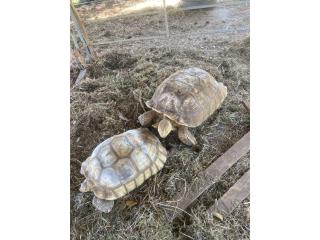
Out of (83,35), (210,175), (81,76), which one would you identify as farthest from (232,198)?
(83,35)

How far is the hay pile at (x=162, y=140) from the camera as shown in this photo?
1393mm

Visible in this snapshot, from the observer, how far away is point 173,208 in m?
1.44

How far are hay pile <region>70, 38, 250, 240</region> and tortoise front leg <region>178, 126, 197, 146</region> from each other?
0.05 metres

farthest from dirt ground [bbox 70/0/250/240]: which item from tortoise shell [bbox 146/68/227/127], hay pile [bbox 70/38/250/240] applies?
tortoise shell [bbox 146/68/227/127]

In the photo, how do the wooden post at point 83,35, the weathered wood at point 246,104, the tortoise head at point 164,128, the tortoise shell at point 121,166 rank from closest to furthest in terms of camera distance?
the tortoise shell at point 121,166 → the tortoise head at point 164,128 → the weathered wood at point 246,104 → the wooden post at point 83,35

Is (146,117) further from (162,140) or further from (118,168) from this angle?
(118,168)

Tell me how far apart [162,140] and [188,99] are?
0.29 m

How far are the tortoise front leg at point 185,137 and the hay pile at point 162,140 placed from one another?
50mm

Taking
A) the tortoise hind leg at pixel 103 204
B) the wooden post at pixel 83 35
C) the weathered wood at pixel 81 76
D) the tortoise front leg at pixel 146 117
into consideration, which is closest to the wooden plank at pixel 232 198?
the tortoise hind leg at pixel 103 204

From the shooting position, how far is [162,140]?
5.61ft

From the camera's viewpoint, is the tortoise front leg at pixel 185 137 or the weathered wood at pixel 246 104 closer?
the tortoise front leg at pixel 185 137

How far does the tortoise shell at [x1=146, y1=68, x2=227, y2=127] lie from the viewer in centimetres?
162

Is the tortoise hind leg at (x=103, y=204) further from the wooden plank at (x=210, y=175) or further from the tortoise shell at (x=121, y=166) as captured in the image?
the wooden plank at (x=210, y=175)
